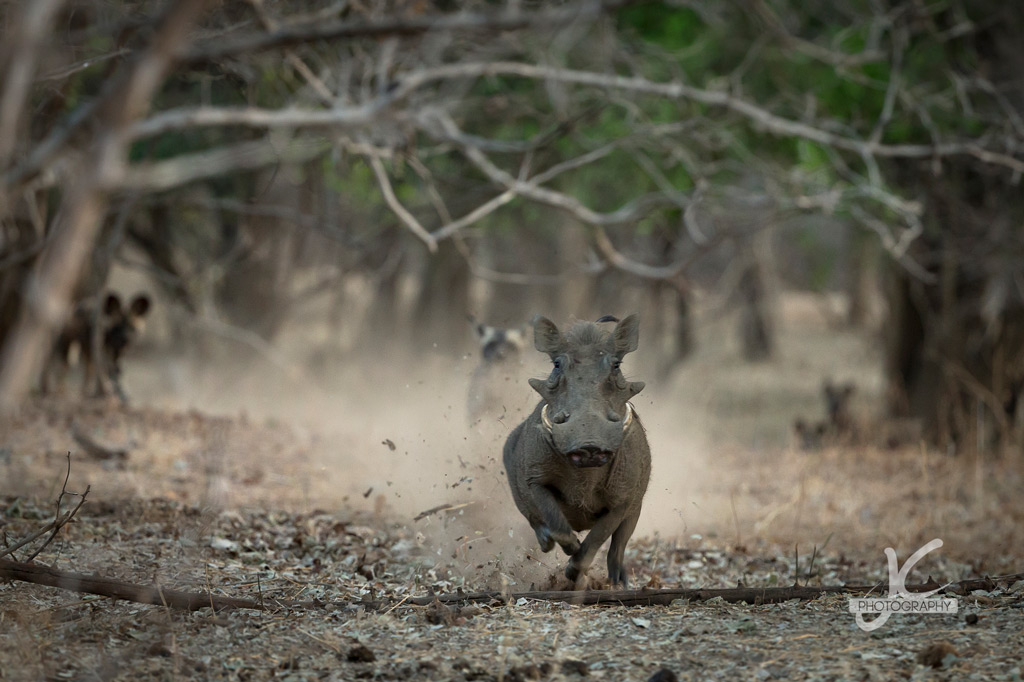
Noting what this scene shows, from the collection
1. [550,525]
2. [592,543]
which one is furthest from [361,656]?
[592,543]

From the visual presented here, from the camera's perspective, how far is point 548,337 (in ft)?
19.2

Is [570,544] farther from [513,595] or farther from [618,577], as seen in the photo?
[618,577]

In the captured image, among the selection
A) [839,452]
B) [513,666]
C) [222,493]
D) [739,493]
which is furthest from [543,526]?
[839,452]

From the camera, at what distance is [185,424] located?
1164 cm

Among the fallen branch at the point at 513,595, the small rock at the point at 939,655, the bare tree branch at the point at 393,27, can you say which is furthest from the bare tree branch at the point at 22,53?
the small rock at the point at 939,655

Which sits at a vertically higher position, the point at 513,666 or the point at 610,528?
the point at 610,528

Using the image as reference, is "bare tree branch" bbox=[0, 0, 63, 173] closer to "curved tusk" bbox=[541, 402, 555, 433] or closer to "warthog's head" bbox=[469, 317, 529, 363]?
"curved tusk" bbox=[541, 402, 555, 433]

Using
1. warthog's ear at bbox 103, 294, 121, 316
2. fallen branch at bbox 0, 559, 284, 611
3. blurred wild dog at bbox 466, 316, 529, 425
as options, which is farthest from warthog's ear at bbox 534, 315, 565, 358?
warthog's ear at bbox 103, 294, 121, 316

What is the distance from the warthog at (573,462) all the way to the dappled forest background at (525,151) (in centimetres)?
161

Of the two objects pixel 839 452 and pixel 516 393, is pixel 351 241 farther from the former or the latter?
pixel 839 452

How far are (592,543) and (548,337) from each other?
110cm

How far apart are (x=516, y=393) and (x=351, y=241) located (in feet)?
12.3

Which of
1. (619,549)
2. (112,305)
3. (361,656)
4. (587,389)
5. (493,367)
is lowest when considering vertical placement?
(361,656)

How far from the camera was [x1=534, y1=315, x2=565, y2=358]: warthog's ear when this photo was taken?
5.81m
